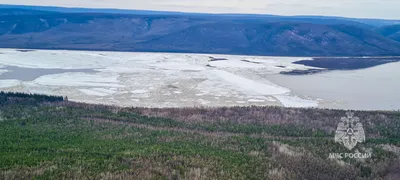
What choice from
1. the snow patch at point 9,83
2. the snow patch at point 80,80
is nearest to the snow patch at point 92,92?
the snow patch at point 80,80

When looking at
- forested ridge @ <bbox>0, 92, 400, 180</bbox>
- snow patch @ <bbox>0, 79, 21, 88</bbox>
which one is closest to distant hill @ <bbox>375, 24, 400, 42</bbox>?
forested ridge @ <bbox>0, 92, 400, 180</bbox>

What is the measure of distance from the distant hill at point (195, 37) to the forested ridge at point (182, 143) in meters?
44.5

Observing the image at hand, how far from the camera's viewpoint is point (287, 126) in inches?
632

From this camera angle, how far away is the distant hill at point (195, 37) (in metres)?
65.8

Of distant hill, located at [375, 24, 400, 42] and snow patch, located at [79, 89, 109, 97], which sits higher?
distant hill, located at [375, 24, 400, 42]

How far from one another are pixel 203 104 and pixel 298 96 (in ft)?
22.1

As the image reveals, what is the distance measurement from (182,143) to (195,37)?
210 feet

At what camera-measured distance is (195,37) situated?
246 feet

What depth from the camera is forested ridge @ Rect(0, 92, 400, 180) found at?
352 inches

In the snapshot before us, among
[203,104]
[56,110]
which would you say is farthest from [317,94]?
[56,110]

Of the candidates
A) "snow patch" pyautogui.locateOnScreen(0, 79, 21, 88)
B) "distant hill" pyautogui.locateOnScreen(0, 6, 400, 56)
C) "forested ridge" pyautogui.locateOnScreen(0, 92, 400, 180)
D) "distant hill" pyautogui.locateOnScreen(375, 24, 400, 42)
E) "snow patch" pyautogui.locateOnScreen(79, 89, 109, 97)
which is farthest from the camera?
"distant hill" pyautogui.locateOnScreen(375, 24, 400, 42)

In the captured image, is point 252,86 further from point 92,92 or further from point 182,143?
point 182,143

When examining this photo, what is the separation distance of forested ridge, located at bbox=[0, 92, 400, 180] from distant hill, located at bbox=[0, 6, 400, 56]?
1753 inches

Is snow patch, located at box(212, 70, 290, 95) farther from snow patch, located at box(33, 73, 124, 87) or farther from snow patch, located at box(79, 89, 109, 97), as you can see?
snow patch, located at box(79, 89, 109, 97)
